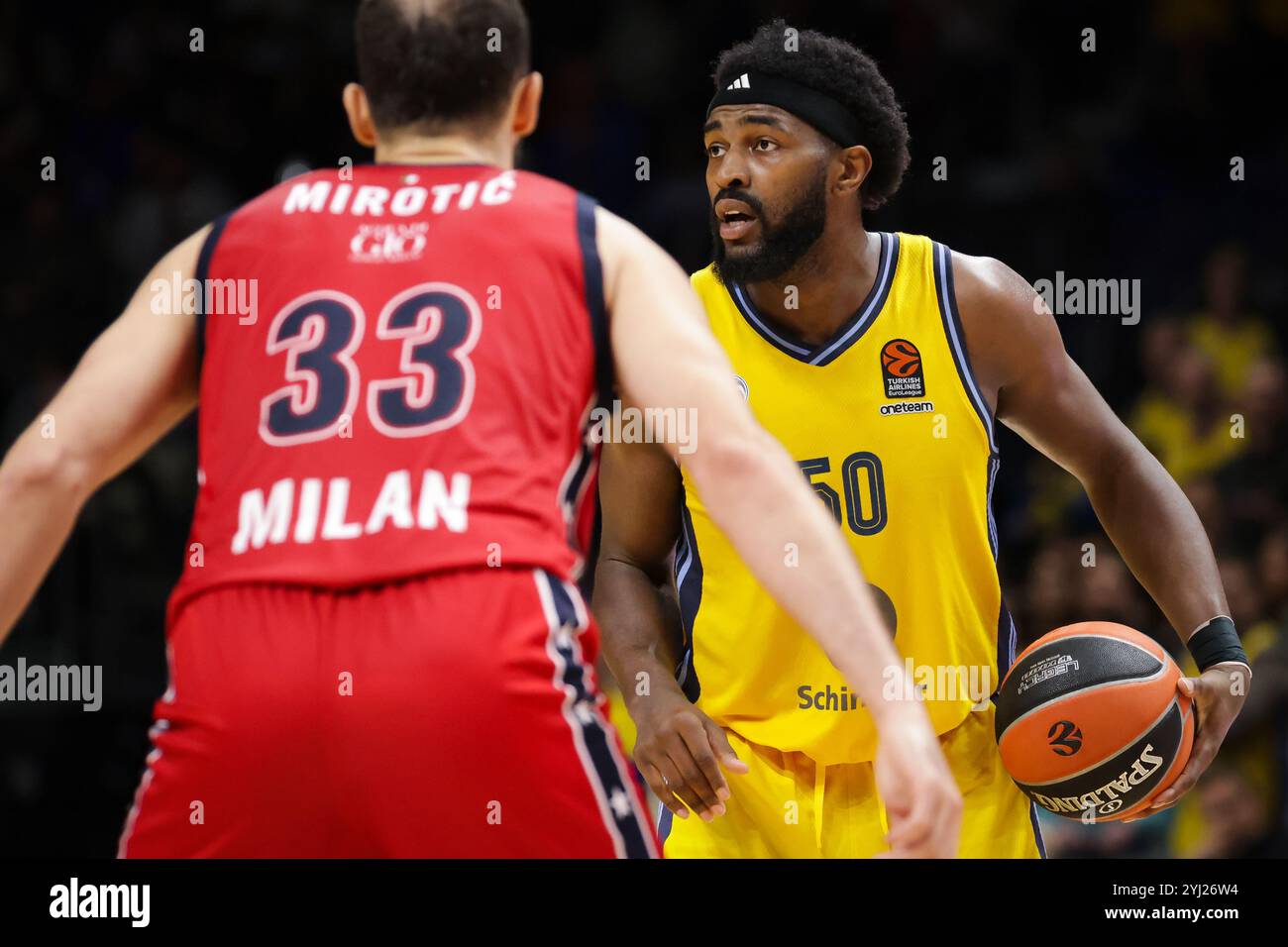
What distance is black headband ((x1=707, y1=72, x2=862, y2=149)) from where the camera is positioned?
4.35 m

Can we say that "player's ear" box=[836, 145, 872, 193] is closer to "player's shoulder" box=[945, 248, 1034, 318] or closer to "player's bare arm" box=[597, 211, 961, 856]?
"player's shoulder" box=[945, 248, 1034, 318]

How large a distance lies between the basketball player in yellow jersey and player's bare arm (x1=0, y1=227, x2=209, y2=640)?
155 cm

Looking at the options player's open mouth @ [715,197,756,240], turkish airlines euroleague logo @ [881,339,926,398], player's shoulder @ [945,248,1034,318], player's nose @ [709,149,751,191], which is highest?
player's nose @ [709,149,751,191]

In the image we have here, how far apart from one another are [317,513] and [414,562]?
18cm

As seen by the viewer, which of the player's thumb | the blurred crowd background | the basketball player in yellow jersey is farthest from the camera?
the blurred crowd background

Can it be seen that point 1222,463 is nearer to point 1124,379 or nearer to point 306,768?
point 1124,379

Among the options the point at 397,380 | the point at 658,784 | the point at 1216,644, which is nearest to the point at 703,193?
the point at 1216,644

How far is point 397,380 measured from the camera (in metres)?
2.64

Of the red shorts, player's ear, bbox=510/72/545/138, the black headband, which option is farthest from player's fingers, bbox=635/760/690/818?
the black headband

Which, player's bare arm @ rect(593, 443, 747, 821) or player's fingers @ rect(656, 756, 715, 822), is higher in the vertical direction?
player's bare arm @ rect(593, 443, 747, 821)

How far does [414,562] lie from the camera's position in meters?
2.54

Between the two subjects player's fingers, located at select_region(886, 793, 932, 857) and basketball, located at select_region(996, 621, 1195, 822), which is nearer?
player's fingers, located at select_region(886, 793, 932, 857)
